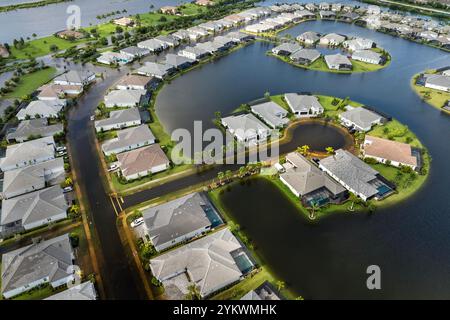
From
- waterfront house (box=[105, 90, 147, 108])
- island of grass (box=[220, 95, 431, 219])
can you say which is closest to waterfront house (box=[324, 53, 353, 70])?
island of grass (box=[220, 95, 431, 219])

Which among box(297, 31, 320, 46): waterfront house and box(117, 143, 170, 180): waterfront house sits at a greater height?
box(297, 31, 320, 46): waterfront house

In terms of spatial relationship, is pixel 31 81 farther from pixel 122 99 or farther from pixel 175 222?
pixel 175 222

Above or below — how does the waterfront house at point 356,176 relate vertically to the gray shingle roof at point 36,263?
below

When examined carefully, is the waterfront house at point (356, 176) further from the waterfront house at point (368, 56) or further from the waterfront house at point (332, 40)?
the waterfront house at point (332, 40)

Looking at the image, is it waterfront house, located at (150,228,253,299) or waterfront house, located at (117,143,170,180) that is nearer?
waterfront house, located at (150,228,253,299)

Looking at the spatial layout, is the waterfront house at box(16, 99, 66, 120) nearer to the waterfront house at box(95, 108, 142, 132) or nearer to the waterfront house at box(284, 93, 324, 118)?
the waterfront house at box(95, 108, 142, 132)

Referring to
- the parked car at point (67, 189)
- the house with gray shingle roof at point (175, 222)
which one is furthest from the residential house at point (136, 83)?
the house with gray shingle roof at point (175, 222)
